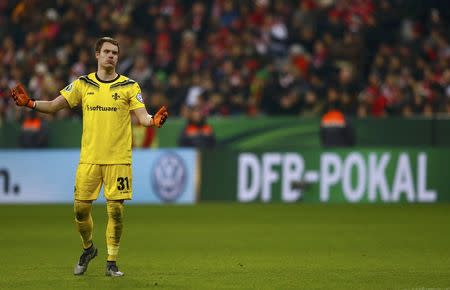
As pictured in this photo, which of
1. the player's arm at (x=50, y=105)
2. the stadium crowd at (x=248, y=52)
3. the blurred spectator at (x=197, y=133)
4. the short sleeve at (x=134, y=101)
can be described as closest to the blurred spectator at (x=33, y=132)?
the stadium crowd at (x=248, y=52)

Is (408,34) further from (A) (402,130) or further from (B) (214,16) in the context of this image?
(B) (214,16)

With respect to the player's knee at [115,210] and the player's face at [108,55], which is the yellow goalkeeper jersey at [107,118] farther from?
the player's knee at [115,210]

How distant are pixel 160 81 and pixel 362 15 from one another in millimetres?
5066

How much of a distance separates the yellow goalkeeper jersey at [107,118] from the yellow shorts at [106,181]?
0.20ft

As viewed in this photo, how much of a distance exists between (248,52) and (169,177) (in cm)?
462

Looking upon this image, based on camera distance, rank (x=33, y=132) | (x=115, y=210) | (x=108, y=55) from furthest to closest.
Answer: (x=33, y=132) → (x=115, y=210) → (x=108, y=55)

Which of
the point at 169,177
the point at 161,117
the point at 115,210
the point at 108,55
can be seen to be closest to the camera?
the point at 161,117

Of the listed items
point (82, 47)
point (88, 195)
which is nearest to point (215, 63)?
point (82, 47)

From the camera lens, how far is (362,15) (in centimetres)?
2588

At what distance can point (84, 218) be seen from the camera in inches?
410

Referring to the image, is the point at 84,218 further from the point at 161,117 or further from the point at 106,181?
the point at 161,117

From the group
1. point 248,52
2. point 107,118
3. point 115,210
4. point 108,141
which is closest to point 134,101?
point 107,118

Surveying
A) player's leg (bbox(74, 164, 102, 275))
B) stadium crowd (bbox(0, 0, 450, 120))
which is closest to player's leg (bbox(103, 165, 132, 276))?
player's leg (bbox(74, 164, 102, 275))

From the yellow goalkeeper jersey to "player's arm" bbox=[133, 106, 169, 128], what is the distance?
0.07 meters
